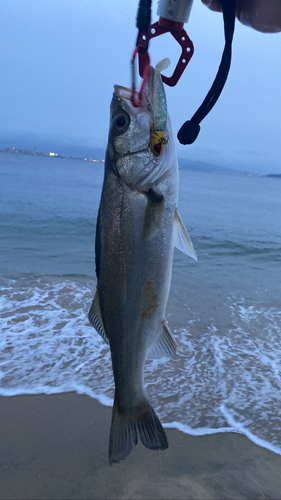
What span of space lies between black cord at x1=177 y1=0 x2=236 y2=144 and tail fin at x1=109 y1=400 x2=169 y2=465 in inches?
66.0

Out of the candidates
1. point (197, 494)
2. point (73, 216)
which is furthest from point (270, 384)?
point (73, 216)

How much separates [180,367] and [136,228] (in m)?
4.27

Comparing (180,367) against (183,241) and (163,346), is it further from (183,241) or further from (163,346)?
(183,241)

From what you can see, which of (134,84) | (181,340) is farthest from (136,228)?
(181,340)

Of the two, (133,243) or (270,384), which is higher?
(133,243)

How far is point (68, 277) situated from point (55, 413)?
597 centimetres

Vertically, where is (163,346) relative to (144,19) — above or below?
below

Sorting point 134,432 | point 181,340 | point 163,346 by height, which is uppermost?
point 163,346

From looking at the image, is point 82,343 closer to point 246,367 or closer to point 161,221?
point 246,367

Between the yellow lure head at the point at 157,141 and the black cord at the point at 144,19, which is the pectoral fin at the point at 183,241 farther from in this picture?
the black cord at the point at 144,19

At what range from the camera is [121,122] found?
1.99 metres

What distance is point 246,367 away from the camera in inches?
233

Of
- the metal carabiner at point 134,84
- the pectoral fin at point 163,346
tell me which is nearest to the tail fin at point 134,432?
the pectoral fin at point 163,346

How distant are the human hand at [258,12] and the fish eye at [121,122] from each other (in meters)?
1.37
